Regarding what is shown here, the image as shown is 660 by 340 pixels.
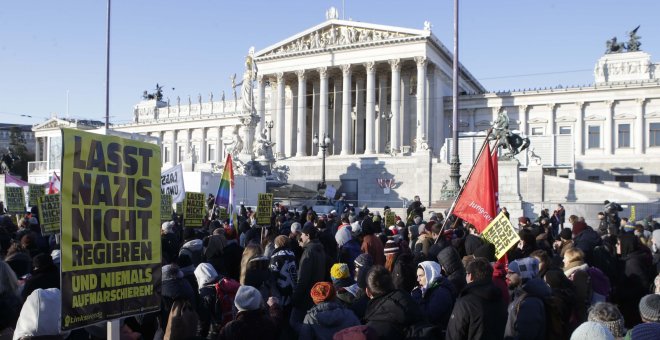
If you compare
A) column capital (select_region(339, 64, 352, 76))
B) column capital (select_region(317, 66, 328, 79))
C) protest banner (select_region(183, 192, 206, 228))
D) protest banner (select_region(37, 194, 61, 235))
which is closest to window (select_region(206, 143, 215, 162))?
column capital (select_region(317, 66, 328, 79))

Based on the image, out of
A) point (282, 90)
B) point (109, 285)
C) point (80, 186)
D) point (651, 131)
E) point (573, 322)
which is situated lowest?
point (573, 322)

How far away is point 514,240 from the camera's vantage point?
25.7 feet

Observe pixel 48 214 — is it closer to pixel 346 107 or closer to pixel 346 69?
pixel 346 107

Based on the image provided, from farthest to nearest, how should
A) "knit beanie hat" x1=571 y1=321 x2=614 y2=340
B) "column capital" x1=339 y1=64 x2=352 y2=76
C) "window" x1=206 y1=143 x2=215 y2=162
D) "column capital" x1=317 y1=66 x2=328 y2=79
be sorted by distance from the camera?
"window" x1=206 y1=143 x2=215 y2=162 < "column capital" x1=317 y1=66 x2=328 y2=79 < "column capital" x1=339 y1=64 x2=352 y2=76 < "knit beanie hat" x1=571 y1=321 x2=614 y2=340

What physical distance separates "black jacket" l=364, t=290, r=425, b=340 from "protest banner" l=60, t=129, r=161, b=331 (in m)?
1.55

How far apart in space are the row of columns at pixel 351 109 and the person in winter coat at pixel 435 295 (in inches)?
1747

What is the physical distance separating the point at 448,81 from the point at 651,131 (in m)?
17.2

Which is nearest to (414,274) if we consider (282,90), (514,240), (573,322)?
(573,322)

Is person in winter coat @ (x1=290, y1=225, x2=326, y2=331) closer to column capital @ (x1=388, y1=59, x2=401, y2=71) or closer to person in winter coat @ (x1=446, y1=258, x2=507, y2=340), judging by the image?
person in winter coat @ (x1=446, y1=258, x2=507, y2=340)

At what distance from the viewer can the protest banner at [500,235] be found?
793 cm

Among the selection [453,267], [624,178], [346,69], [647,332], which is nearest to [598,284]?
[453,267]

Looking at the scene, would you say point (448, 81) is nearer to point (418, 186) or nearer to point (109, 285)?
point (418, 186)

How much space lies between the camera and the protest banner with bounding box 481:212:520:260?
7.93 metres

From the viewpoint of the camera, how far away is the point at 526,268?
6.07 m
